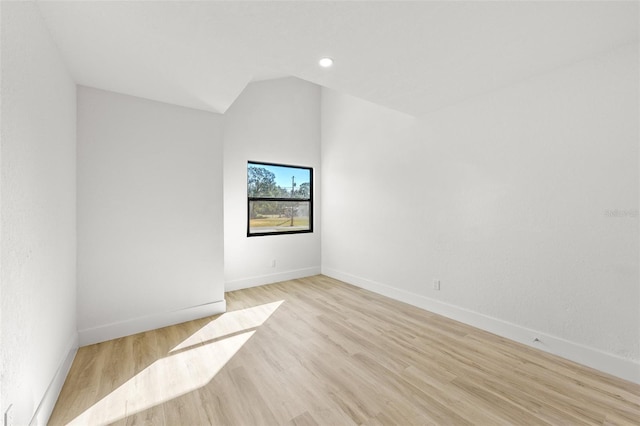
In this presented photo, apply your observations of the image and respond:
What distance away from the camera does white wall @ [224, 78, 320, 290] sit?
400 cm

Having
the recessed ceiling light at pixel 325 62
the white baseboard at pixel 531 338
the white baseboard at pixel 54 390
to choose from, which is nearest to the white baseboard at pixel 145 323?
the white baseboard at pixel 54 390

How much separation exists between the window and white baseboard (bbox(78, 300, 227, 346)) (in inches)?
55.4

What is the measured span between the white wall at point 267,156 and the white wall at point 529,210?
1.42m

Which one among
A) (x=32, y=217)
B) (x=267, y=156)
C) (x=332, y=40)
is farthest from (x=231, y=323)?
(x=332, y=40)

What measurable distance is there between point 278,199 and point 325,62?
108 inches

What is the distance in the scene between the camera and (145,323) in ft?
8.68

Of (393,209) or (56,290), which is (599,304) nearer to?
(393,209)

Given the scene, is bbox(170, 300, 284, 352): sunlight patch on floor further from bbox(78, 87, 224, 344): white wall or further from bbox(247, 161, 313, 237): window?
bbox(247, 161, 313, 237): window

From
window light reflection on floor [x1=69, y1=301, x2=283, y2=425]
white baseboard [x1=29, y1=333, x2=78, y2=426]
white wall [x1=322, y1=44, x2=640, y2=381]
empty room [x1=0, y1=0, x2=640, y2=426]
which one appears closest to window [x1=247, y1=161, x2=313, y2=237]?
empty room [x1=0, y1=0, x2=640, y2=426]

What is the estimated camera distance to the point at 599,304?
207 cm

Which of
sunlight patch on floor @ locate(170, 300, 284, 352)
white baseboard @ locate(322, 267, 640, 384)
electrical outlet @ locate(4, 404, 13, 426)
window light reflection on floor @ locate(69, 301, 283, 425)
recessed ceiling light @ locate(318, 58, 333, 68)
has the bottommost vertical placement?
window light reflection on floor @ locate(69, 301, 283, 425)

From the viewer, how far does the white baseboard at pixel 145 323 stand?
240 centimetres

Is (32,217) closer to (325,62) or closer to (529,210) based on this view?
(325,62)

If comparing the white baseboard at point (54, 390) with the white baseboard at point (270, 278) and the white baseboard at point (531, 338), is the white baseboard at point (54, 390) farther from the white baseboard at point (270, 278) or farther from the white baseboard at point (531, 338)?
the white baseboard at point (531, 338)
